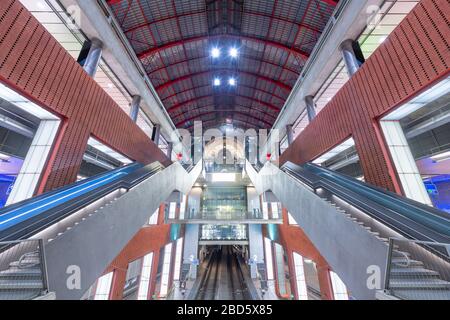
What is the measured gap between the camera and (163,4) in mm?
13617

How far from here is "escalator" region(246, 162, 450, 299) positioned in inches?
121

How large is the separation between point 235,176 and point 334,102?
16.3 m

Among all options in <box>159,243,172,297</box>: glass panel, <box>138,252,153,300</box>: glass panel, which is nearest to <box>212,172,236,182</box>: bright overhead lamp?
<box>159,243,172,297</box>: glass panel

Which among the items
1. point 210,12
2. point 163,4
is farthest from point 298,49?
point 163,4

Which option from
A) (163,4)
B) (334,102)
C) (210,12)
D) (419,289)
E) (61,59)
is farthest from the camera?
(210,12)

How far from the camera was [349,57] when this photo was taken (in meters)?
9.15

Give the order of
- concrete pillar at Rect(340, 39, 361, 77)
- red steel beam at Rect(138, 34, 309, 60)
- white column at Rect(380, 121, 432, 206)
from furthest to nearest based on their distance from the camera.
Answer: red steel beam at Rect(138, 34, 309, 60) → concrete pillar at Rect(340, 39, 361, 77) → white column at Rect(380, 121, 432, 206)

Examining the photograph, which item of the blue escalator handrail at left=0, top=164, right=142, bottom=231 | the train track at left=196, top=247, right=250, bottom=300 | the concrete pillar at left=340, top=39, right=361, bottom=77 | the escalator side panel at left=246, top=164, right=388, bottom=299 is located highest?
the concrete pillar at left=340, top=39, right=361, bottom=77

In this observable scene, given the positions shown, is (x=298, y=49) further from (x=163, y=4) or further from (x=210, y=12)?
(x=163, y=4)

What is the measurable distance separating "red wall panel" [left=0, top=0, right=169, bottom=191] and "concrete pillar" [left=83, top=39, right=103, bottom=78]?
1131mm

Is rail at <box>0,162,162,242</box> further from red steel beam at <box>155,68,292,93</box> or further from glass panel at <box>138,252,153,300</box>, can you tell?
red steel beam at <box>155,68,292,93</box>

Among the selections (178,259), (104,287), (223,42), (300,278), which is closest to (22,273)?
(104,287)

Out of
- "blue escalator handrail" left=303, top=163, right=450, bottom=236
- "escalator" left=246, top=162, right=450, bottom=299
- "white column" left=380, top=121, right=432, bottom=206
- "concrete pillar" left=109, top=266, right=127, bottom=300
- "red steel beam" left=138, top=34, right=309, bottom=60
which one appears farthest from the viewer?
"red steel beam" left=138, top=34, right=309, bottom=60

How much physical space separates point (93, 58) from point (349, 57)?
1267cm
